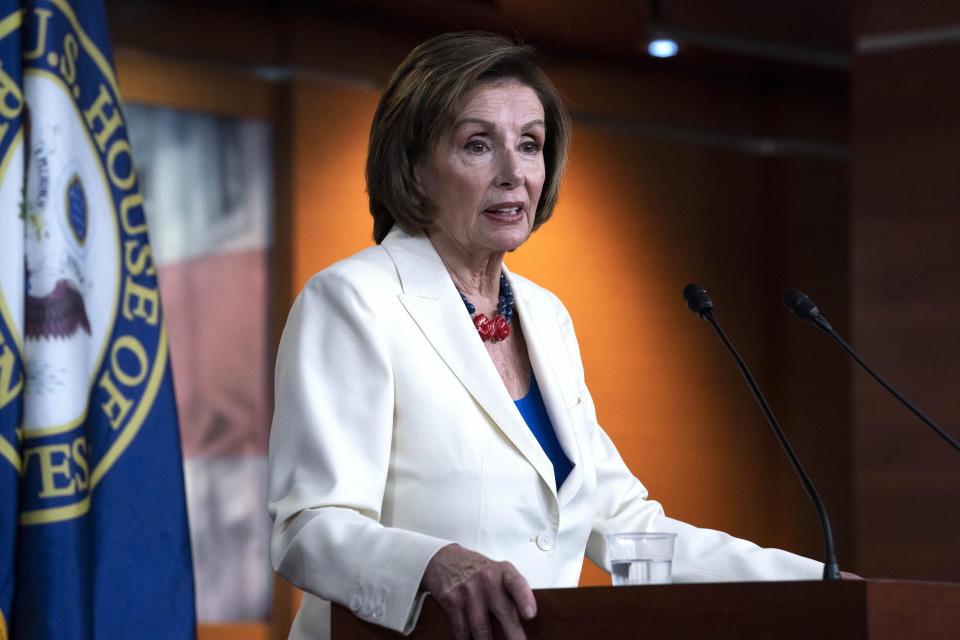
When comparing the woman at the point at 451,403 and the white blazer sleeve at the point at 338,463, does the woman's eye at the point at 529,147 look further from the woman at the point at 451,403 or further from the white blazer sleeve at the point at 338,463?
the white blazer sleeve at the point at 338,463

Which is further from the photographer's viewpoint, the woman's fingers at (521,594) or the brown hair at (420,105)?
the brown hair at (420,105)

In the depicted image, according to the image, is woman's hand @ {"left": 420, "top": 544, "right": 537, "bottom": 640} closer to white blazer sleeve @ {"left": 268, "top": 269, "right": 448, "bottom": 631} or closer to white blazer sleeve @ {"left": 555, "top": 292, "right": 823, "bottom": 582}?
white blazer sleeve @ {"left": 268, "top": 269, "right": 448, "bottom": 631}

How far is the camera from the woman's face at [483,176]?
6.84 feet

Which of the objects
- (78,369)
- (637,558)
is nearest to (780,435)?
(637,558)

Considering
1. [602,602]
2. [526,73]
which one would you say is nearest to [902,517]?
[526,73]

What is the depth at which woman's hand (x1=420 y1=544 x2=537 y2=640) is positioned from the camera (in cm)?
134

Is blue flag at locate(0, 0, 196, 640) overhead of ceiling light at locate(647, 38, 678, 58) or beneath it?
beneath

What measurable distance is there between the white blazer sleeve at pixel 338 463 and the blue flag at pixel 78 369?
3.51 feet

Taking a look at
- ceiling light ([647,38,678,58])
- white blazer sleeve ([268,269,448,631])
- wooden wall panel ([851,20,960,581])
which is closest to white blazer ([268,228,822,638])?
white blazer sleeve ([268,269,448,631])

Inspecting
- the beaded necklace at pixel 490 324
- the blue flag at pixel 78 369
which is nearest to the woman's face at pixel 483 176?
the beaded necklace at pixel 490 324

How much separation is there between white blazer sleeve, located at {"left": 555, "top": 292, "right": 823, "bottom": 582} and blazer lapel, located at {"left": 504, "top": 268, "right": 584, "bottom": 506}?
0.19ft

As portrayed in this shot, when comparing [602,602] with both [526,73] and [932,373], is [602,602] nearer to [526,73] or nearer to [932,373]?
[526,73]

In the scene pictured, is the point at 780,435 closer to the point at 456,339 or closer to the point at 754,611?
the point at 754,611

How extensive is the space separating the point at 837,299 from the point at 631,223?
3.76ft
